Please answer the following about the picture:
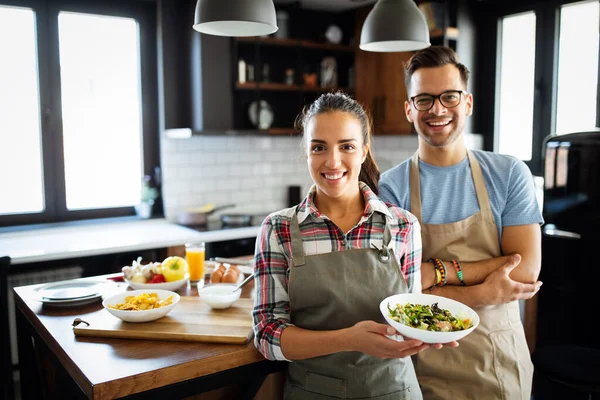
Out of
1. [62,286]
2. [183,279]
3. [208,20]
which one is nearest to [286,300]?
[183,279]

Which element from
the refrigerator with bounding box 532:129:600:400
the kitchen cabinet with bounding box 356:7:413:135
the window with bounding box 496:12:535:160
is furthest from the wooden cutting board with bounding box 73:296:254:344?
the window with bounding box 496:12:535:160

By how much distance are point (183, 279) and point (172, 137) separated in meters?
2.25

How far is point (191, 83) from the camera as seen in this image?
14.0 feet

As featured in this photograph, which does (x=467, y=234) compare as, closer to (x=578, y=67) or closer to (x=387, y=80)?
(x=578, y=67)

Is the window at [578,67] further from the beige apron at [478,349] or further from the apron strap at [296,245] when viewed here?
the apron strap at [296,245]

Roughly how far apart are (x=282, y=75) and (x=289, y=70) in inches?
6.0

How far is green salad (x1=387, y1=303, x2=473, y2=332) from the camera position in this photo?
1441 mm

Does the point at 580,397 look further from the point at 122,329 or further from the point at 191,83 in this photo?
the point at 191,83

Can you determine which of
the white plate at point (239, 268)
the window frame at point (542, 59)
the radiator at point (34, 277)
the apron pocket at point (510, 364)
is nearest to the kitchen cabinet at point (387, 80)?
the window frame at point (542, 59)

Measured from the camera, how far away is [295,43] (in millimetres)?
4602

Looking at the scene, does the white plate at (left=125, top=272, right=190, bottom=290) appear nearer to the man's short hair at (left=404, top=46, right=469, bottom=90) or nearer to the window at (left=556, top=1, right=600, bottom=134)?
the man's short hair at (left=404, top=46, right=469, bottom=90)

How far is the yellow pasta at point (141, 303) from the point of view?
191 centimetres

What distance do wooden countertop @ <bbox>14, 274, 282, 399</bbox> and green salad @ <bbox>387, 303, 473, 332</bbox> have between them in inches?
19.4

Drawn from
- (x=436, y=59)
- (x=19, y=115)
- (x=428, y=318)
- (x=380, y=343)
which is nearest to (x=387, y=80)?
(x=436, y=59)
